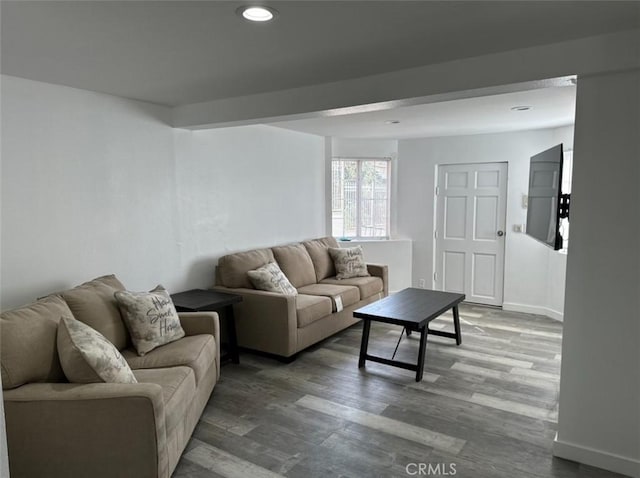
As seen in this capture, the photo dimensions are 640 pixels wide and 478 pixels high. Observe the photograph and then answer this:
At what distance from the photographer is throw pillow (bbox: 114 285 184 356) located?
282 cm

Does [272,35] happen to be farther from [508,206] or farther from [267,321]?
[508,206]

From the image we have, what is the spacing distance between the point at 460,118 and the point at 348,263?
199 centimetres

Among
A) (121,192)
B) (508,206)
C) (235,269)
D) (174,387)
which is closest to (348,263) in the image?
(235,269)

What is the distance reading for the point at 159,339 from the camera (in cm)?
288

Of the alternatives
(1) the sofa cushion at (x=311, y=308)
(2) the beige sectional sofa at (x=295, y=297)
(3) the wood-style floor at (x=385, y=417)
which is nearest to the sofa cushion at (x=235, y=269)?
(2) the beige sectional sofa at (x=295, y=297)

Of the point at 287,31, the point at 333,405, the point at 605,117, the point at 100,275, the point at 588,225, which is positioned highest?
the point at 287,31

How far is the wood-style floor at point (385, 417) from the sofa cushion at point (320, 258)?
109 cm

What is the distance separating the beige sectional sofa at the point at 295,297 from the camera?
12.4ft

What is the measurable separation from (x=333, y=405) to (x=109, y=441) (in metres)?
1.50

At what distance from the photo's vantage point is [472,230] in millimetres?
5867

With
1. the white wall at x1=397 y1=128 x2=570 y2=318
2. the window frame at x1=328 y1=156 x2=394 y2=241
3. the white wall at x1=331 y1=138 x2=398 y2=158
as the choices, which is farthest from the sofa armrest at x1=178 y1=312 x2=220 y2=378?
the white wall at x1=397 y1=128 x2=570 y2=318

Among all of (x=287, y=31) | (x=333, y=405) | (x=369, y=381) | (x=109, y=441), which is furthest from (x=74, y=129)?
(x=369, y=381)

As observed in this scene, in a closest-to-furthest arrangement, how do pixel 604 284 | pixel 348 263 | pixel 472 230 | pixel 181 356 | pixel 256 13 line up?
1. pixel 256 13
2. pixel 604 284
3. pixel 181 356
4. pixel 348 263
5. pixel 472 230

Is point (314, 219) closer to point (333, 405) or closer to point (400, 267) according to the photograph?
point (400, 267)
